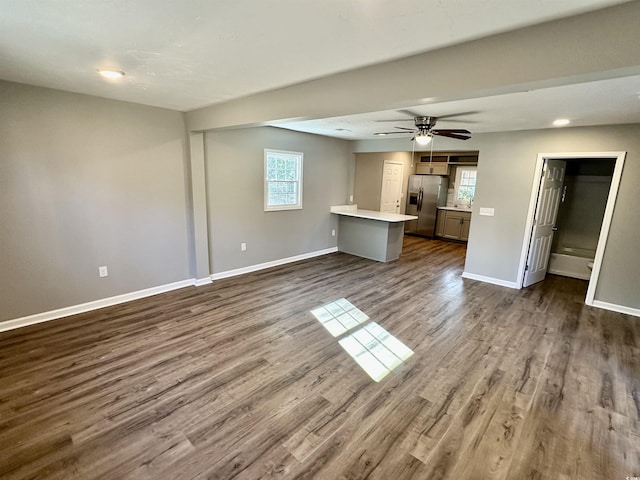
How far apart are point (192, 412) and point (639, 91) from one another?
4.18 metres

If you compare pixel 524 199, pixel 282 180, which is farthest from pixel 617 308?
pixel 282 180

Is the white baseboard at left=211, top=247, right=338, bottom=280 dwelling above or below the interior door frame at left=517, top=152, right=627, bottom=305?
below

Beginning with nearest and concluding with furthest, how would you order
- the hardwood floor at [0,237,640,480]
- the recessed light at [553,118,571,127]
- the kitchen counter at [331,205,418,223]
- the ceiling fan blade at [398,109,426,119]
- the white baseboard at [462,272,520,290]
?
the hardwood floor at [0,237,640,480], the ceiling fan blade at [398,109,426,119], the recessed light at [553,118,571,127], the white baseboard at [462,272,520,290], the kitchen counter at [331,205,418,223]

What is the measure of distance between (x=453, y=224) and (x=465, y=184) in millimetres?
1236

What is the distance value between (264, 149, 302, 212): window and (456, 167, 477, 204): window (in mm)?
5003

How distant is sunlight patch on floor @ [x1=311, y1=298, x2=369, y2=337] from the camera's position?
3400 mm

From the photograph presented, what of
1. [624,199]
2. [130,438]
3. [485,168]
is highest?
[485,168]

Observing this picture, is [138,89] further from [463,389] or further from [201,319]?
[463,389]

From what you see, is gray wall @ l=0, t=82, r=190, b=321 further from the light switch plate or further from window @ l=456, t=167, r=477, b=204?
window @ l=456, t=167, r=477, b=204

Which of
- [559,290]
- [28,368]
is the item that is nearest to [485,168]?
[559,290]

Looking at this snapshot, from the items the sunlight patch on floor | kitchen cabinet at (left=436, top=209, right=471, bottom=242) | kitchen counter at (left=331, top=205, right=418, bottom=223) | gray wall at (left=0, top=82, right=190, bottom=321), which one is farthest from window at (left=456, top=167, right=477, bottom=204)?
gray wall at (left=0, top=82, right=190, bottom=321)

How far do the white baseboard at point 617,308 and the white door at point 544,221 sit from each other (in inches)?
34.6

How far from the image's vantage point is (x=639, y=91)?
2.39 metres

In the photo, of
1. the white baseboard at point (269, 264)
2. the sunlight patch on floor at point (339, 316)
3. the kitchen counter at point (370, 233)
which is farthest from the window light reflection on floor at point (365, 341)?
the kitchen counter at point (370, 233)
